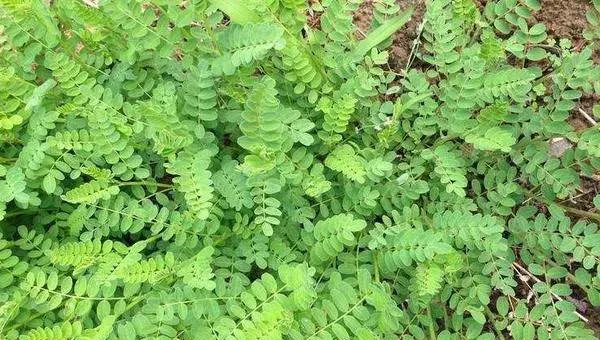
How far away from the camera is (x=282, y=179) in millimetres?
2014

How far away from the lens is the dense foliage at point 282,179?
6.36 ft

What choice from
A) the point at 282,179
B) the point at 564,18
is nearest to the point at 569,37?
the point at 564,18

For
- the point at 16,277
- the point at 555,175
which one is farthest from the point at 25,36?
the point at 555,175

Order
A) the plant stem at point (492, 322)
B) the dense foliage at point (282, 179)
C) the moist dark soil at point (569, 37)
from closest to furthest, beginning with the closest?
the dense foliage at point (282, 179) → the plant stem at point (492, 322) → the moist dark soil at point (569, 37)

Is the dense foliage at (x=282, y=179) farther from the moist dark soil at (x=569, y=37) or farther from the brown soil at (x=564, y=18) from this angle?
the brown soil at (x=564, y=18)

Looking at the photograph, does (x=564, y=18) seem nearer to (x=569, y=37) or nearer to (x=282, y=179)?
(x=569, y=37)

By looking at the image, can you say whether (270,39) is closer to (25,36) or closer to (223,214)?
(223,214)

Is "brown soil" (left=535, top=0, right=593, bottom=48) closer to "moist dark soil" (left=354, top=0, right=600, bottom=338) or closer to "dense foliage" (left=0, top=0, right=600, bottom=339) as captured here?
"moist dark soil" (left=354, top=0, right=600, bottom=338)

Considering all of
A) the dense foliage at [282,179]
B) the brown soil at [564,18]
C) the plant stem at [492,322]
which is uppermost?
the brown soil at [564,18]

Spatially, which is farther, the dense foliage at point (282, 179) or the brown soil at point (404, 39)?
the brown soil at point (404, 39)

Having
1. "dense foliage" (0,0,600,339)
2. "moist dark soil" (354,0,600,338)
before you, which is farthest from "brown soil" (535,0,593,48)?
"dense foliage" (0,0,600,339)

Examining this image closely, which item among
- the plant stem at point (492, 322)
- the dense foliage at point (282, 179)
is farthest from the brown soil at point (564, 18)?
the plant stem at point (492, 322)

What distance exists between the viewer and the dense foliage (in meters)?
1.94

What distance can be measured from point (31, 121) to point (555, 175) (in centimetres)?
174
